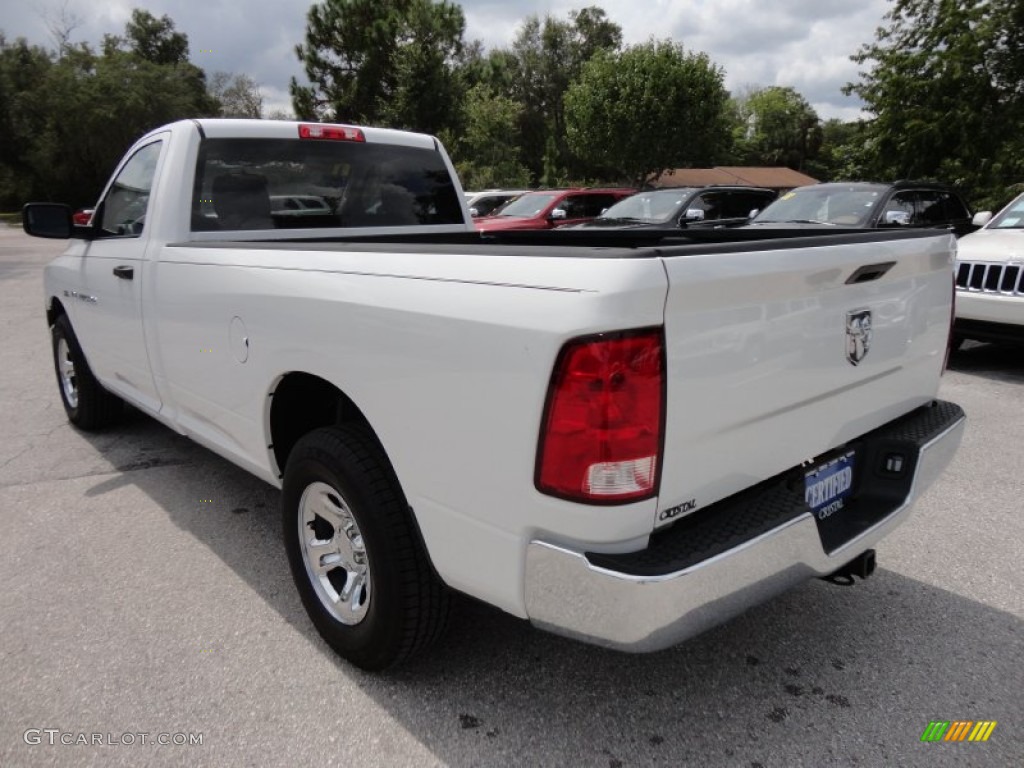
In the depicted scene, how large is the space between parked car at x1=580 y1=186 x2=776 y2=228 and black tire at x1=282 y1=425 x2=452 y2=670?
8.77 meters

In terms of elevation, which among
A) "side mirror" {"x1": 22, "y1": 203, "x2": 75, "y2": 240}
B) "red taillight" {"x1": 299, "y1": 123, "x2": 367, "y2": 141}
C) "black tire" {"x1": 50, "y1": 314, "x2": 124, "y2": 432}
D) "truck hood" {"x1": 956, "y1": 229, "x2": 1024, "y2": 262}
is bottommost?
"black tire" {"x1": 50, "y1": 314, "x2": 124, "y2": 432}

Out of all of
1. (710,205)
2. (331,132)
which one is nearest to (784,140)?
(710,205)

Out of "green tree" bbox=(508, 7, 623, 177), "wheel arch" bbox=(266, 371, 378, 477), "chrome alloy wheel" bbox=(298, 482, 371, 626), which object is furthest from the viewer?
"green tree" bbox=(508, 7, 623, 177)

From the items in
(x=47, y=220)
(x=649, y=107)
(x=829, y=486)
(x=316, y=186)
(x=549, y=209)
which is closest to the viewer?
(x=829, y=486)

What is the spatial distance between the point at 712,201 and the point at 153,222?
9.60 m

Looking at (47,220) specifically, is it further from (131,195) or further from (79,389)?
(79,389)

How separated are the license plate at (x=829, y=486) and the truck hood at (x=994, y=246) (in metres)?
5.07

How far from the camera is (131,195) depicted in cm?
392

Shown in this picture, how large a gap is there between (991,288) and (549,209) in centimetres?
879

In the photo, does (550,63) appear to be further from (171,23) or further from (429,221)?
(429,221)

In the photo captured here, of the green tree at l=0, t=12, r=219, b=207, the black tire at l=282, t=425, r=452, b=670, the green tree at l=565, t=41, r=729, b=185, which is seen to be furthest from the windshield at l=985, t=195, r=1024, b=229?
the green tree at l=0, t=12, r=219, b=207

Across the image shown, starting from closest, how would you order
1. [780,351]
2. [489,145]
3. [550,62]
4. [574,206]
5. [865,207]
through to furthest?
[780,351] < [865,207] < [574,206] < [489,145] < [550,62]

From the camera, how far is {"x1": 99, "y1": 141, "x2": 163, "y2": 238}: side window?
12.1 ft

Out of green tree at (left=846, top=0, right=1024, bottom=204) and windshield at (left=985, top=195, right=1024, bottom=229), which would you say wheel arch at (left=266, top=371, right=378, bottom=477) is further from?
green tree at (left=846, top=0, right=1024, bottom=204)
